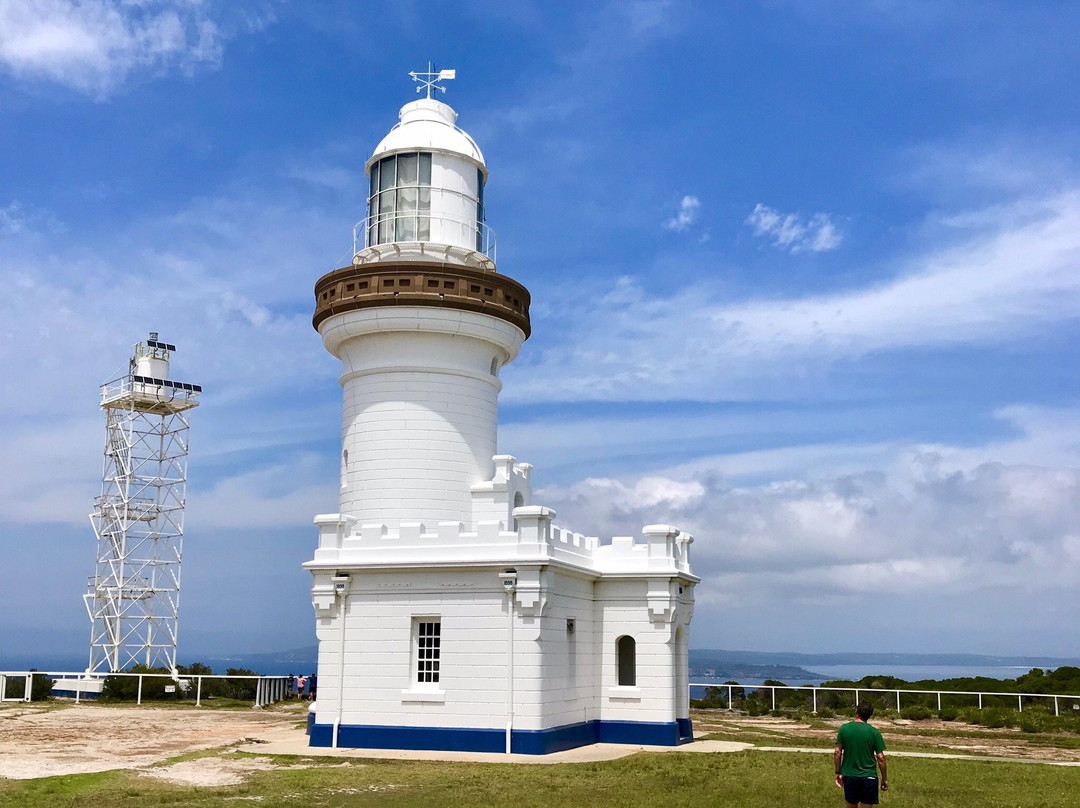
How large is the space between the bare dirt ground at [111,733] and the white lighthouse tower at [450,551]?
3517 mm

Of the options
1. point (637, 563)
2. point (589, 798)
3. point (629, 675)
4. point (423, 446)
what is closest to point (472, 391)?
point (423, 446)

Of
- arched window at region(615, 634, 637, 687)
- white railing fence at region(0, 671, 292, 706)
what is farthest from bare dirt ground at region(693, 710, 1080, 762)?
white railing fence at region(0, 671, 292, 706)

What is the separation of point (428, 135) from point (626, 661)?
13.4 metres

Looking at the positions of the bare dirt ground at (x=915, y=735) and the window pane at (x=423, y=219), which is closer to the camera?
the bare dirt ground at (x=915, y=735)

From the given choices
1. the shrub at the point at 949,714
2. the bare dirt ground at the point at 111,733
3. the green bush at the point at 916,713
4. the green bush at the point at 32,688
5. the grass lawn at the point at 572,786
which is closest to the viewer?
the grass lawn at the point at 572,786

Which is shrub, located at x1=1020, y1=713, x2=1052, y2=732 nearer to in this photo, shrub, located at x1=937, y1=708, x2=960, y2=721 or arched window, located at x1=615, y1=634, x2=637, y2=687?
shrub, located at x1=937, y1=708, x2=960, y2=721

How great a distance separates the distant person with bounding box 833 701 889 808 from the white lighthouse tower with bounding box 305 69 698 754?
9.27 meters

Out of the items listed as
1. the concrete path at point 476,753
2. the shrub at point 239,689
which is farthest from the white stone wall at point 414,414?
the shrub at point 239,689

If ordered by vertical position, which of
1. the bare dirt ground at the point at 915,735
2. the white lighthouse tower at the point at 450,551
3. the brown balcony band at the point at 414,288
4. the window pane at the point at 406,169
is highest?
the window pane at the point at 406,169

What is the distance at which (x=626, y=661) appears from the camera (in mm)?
24641

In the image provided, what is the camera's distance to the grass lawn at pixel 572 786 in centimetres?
1375

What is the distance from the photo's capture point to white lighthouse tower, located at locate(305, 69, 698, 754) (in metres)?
20.0

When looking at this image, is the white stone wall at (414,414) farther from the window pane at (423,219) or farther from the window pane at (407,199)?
the window pane at (407,199)

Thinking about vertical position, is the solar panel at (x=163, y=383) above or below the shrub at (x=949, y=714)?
above
